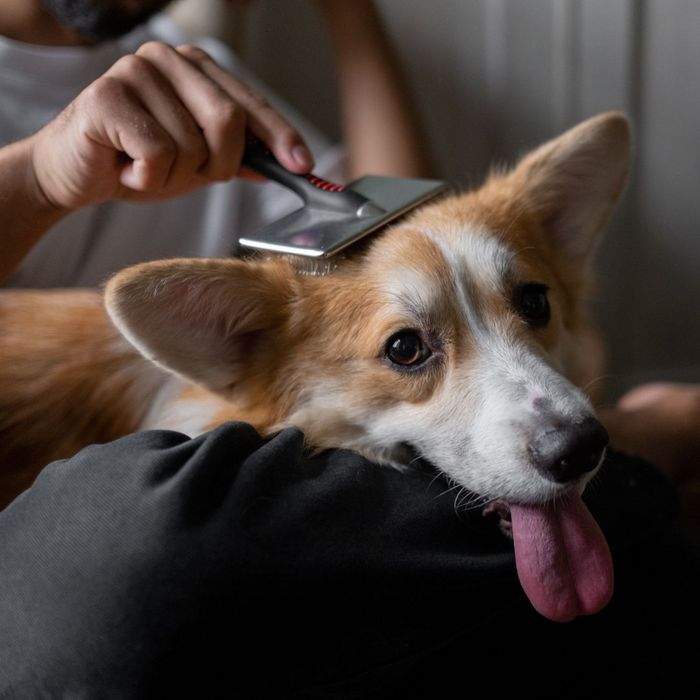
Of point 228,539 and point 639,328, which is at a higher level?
point 228,539

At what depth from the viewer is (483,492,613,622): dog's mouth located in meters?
0.85

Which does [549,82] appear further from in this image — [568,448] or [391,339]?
[568,448]

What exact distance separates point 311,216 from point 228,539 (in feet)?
1.40

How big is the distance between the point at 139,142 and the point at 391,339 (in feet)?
1.22

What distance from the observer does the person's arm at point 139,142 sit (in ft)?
3.12

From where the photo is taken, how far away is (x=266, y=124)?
1.04 m

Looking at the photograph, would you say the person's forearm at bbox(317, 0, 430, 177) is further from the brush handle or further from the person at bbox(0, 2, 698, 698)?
the person at bbox(0, 2, 698, 698)

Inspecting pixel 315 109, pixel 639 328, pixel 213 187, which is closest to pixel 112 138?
pixel 213 187

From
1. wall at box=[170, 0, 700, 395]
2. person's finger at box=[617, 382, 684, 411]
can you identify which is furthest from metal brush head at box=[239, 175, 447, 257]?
wall at box=[170, 0, 700, 395]

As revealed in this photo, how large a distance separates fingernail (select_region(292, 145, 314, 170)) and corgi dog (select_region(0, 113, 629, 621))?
124mm

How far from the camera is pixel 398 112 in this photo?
1.76 meters

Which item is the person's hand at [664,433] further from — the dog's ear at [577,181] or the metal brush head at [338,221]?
the metal brush head at [338,221]

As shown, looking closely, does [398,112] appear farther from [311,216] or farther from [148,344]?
[148,344]

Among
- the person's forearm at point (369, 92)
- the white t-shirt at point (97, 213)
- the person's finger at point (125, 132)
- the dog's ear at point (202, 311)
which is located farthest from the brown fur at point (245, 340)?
the person's forearm at point (369, 92)
